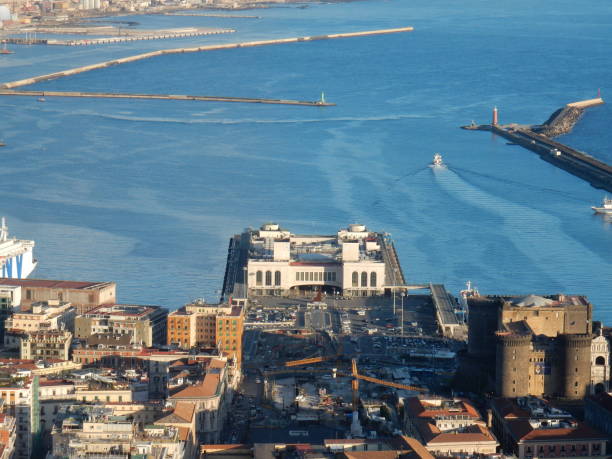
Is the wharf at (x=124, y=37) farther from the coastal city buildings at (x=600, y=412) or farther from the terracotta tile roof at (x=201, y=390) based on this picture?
the coastal city buildings at (x=600, y=412)

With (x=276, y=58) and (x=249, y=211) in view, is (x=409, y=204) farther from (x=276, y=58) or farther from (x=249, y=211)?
(x=276, y=58)

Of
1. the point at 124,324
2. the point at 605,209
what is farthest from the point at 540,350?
the point at 605,209

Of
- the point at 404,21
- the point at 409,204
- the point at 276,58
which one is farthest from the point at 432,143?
the point at 404,21

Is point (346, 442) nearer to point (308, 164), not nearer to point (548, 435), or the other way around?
point (548, 435)

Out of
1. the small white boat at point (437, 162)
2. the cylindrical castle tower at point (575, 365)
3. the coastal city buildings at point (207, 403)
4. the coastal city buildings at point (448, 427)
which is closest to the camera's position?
the coastal city buildings at point (448, 427)

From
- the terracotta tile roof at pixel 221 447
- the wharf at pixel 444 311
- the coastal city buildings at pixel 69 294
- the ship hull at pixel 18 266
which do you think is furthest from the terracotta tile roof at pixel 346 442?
the ship hull at pixel 18 266
